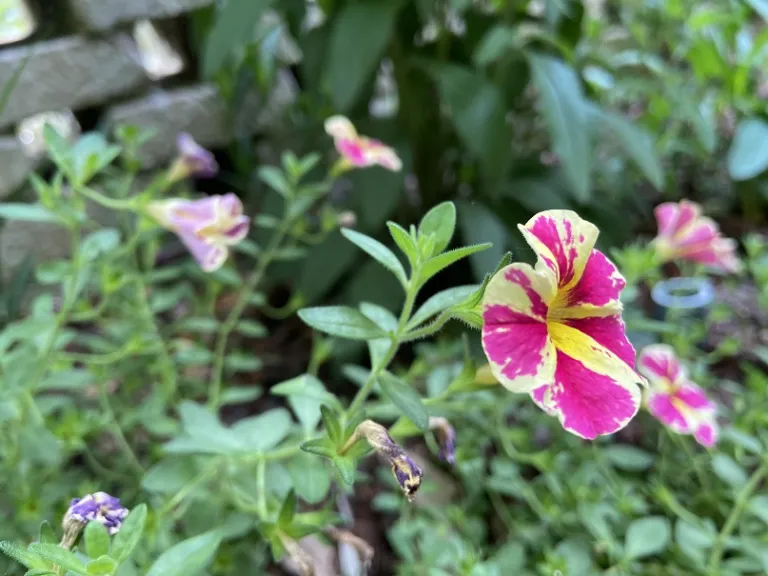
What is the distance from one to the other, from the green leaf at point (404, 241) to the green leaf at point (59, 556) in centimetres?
28

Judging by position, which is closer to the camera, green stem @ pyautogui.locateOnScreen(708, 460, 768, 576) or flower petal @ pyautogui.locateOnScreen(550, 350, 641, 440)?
flower petal @ pyautogui.locateOnScreen(550, 350, 641, 440)

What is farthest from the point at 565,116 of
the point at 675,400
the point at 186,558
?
the point at 186,558

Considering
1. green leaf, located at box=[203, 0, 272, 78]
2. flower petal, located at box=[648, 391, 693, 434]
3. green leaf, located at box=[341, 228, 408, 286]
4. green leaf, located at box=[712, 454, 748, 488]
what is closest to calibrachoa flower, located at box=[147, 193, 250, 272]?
green leaf, located at box=[341, 228, 408, 286]

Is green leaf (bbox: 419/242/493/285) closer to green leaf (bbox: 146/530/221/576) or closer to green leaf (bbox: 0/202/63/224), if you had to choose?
green leaf (bbox: 146/530/221/576)

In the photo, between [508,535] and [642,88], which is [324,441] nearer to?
[508,535]

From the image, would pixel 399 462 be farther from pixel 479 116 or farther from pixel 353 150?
pixel 479 116

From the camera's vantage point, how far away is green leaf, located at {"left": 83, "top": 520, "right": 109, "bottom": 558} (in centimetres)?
38

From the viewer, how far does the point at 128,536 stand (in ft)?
1.30

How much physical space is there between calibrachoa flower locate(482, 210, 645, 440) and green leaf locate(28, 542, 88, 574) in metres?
0.27

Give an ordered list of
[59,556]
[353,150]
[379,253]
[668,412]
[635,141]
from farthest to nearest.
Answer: [635,141], [353,150], [668,412], [379,253], [59,556]

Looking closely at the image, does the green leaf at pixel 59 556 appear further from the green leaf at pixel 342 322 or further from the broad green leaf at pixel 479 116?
the broad green leaf at pixel 479 116

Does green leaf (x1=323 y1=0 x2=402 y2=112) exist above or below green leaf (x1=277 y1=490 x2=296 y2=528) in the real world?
above

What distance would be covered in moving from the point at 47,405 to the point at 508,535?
0.58 m

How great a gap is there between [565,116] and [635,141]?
0.56ft
